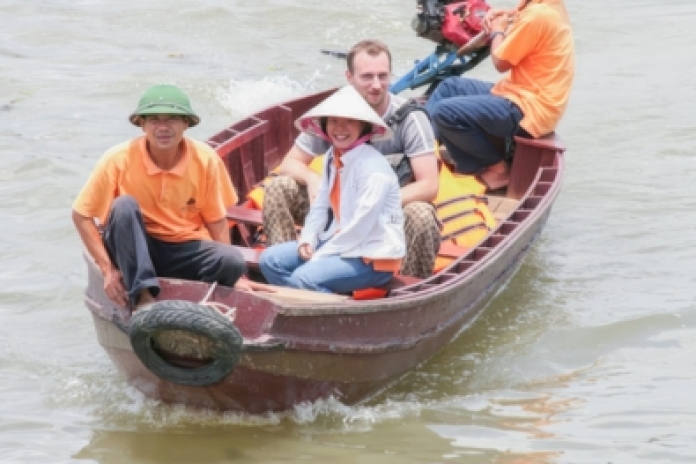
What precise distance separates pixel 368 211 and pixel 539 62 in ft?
10.2

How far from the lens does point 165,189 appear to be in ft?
20.6

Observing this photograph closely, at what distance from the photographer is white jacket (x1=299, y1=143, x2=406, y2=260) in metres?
6.52

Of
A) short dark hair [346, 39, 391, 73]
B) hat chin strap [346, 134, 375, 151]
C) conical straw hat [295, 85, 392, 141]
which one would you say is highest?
short dark hair [346, 39, 391, 73]

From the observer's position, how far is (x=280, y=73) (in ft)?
48.2

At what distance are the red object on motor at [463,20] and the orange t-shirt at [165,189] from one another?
12.5 ft

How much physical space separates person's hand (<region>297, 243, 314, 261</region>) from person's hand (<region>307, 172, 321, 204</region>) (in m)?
0.62

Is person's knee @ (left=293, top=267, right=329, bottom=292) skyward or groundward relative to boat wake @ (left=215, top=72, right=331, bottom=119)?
groundward

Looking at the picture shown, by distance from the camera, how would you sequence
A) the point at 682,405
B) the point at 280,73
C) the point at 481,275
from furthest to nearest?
the point at 280,73, the point at 481,275, the point at 682,405

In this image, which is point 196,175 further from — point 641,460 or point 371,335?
point 641,460

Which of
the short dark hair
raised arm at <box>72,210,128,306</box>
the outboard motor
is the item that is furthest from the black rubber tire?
the outboard motor

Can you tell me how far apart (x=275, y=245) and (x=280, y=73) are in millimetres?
7754

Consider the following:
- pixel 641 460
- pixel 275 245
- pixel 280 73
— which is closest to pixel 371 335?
pixel 275 245

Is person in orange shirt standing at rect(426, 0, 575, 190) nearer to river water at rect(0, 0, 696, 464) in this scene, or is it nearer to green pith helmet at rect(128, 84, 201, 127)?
river water at rect(0, 0, 696, 464)

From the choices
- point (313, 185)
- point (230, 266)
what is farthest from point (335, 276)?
point (313, 185)
